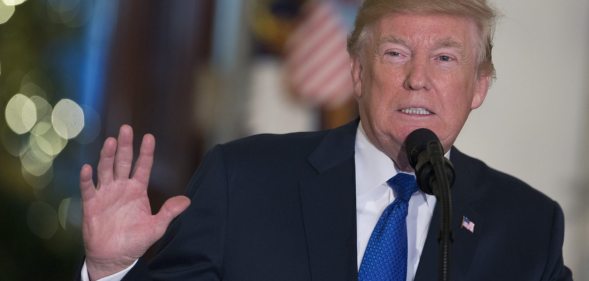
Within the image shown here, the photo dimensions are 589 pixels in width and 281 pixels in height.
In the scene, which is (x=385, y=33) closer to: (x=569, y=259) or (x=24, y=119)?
(x=24, y=119)

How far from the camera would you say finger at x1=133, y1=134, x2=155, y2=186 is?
2406 millimetres

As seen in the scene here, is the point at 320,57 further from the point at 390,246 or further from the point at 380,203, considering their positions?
the point at 390,246

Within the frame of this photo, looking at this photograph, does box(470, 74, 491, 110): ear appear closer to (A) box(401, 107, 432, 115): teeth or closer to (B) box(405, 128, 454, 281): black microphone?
(A) box(401, 107, 432, 115): teeth

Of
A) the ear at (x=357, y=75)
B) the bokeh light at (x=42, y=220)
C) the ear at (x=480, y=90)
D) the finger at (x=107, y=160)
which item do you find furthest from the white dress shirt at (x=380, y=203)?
the bokeh light at (x=42, y=220)

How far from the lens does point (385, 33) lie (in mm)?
2785

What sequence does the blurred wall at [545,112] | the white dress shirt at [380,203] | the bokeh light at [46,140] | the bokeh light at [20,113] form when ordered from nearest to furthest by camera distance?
1. the white dress shirt at [380,203]
2. the bokeh light at [20,113]
3. the bokeh light at [46,140]
4. the blurred wall at [545,112]

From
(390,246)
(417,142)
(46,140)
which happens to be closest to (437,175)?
(417,142)

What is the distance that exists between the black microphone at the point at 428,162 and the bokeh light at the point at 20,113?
3.76 m

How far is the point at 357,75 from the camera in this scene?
2930mm

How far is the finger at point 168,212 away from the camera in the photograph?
2.41 metres

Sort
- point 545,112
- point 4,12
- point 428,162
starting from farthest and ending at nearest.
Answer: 1. point 545,112
2. point 4,12
3. point 428,162

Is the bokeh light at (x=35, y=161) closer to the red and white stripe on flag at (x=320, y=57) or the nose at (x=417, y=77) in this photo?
the red and white stripe on flag at (x=320, y=57)

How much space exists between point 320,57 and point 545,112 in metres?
1.65

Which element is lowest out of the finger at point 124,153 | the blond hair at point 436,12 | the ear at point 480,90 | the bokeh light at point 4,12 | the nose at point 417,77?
the finger at point 124,153
